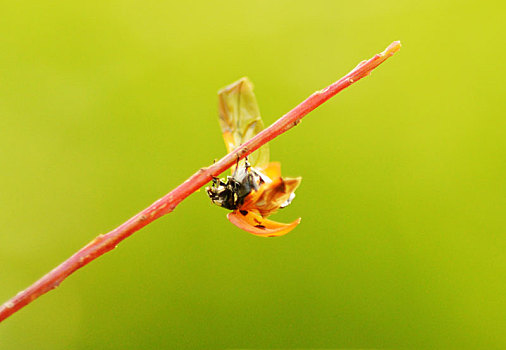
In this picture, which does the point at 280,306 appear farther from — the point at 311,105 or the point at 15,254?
the point at 311,105

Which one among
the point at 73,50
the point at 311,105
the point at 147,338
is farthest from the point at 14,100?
the point at 311,105

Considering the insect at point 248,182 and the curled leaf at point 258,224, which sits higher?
the insect at point 248,182

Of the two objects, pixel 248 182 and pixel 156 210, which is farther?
pixel 248 182

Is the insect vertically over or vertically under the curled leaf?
over
